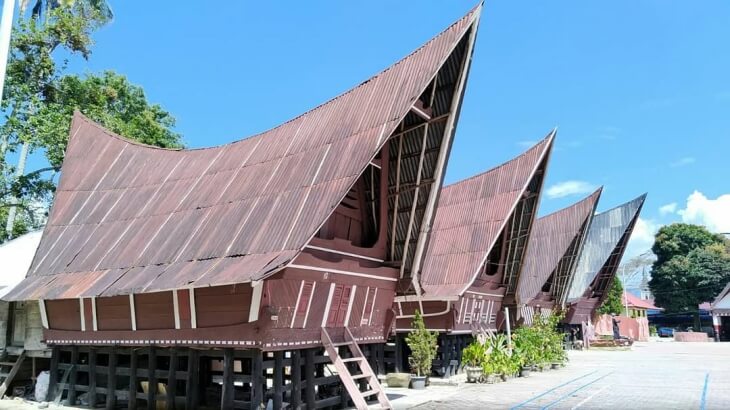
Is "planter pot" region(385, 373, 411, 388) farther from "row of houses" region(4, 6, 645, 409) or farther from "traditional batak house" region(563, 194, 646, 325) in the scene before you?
"traditional batak house" region(563, 194, 646, 325)

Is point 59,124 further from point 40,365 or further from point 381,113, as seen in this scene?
point 381,113

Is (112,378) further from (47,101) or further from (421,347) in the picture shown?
(47,101)

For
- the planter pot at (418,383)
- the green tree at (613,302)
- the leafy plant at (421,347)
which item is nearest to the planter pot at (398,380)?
the planter pot at (418,383)

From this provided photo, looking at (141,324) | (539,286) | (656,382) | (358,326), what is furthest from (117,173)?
(539,286)

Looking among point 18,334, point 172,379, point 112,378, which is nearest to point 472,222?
point 172,379

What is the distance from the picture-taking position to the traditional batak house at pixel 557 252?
29766mm

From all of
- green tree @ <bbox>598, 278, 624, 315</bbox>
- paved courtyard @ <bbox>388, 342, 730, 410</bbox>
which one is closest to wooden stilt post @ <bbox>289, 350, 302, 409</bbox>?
paved courtyard @ <bbox>388, 342, 730, 410</bbox>

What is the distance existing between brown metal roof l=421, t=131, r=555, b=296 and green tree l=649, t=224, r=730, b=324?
4181cm

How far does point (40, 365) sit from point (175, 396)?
6360 mm

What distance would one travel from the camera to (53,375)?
45.0 ft

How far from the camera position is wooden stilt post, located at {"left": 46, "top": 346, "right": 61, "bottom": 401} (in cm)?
1362

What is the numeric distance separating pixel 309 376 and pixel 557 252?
22.3 meters

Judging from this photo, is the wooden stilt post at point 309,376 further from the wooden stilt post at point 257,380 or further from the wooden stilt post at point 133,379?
the wooden stilt post at point 133,379

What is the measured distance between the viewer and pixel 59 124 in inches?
891
